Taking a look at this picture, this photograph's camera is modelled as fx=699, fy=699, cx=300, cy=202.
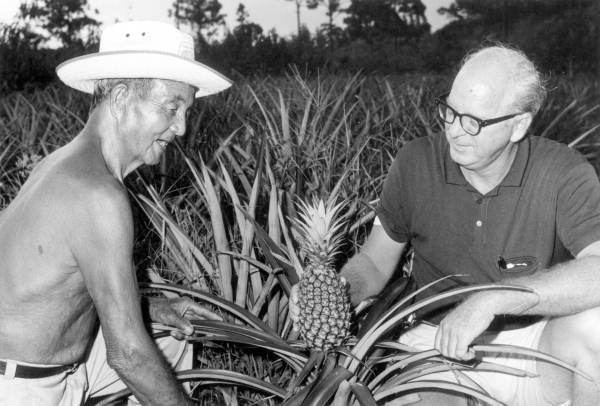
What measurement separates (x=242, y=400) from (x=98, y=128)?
1787 mm

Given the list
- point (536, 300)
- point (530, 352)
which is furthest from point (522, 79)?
point (530, 352)

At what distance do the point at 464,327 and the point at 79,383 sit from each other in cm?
152

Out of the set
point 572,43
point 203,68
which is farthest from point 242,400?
point 572,43

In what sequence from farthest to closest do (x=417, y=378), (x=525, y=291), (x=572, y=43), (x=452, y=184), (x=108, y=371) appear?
(x=572, y=43) < (x=452, y=184) < (x=108, y=371) < (x=417, y=378) < (x=525, y=291)

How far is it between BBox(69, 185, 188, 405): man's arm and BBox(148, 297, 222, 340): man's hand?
48cm

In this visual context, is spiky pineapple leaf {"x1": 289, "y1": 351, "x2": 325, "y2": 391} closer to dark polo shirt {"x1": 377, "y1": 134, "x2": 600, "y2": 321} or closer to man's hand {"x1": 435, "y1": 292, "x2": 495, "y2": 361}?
man's hand {"x1": 435, "y1": 292, "x2": 495, "y2": 361}

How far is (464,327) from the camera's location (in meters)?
2.44

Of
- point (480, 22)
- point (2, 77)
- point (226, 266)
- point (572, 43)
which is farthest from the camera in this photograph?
point (480, 22)

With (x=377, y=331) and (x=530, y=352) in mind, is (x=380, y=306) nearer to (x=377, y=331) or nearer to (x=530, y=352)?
(x=377, y=331)

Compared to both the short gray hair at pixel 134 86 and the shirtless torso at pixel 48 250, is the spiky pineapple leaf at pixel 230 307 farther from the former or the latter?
the short gray hair at pixel 134 86

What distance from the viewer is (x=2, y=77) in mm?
17312

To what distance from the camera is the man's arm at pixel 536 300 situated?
2.46 metres

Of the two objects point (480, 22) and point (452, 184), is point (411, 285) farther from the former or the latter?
point (480, 22)

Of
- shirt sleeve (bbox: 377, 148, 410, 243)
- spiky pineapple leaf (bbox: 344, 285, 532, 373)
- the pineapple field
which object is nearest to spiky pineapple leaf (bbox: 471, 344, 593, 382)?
the pineapple field
